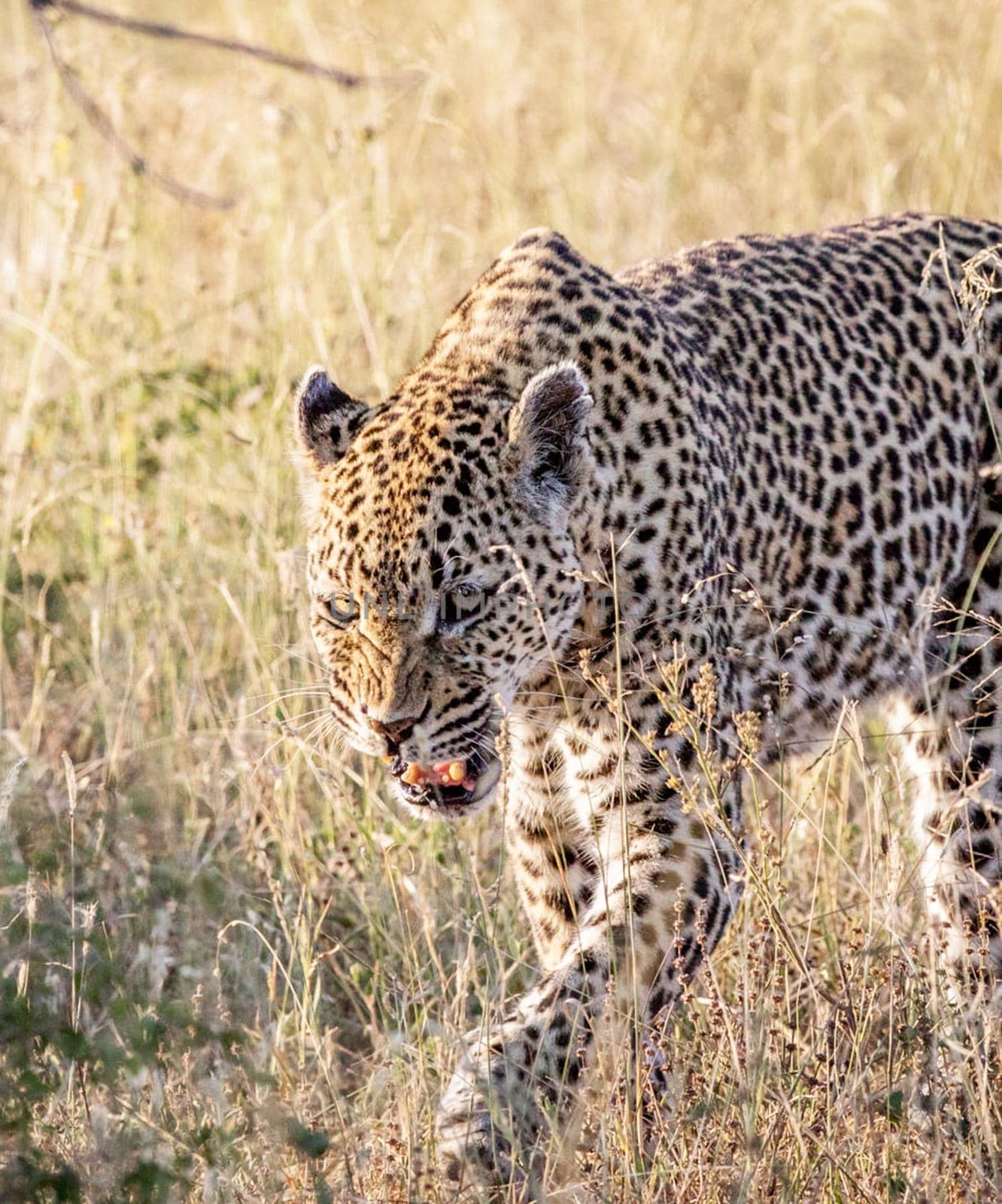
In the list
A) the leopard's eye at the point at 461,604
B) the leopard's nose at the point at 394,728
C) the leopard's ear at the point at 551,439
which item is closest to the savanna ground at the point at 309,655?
the leopard's nose at the point at 394,728

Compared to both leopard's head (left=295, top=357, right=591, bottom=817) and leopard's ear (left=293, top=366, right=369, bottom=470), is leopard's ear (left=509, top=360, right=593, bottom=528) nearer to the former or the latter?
leopard's head (left=295, top=357, right=591, bottom=817)

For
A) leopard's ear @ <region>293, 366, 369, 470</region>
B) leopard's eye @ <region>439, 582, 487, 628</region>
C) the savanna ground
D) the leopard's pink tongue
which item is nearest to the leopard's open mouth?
the leopard's pink tongue

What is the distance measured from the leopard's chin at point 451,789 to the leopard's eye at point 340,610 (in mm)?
380

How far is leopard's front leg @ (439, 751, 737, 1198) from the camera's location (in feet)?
14.5

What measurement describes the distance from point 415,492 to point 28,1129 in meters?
1.70

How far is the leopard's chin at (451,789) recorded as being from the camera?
471 centimetres

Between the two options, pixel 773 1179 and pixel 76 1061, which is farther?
pixel 773 1179

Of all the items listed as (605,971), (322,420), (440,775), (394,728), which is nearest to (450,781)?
(440,775)

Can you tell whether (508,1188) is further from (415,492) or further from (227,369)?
(227,369)

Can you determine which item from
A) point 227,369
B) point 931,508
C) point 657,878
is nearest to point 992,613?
point 931,508

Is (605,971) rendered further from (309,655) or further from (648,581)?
(309,655)

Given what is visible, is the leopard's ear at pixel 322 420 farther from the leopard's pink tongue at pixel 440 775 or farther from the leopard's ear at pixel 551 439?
the leopard's pink tongue at pixel 440 775

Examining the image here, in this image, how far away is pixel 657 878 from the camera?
15.7 feet

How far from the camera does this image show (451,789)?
476 centimetres
